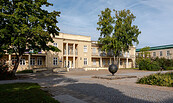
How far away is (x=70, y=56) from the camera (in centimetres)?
3738

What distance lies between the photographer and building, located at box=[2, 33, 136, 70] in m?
32.8

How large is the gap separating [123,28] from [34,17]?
27.7 meters

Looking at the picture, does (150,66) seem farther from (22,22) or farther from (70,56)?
(22,22)

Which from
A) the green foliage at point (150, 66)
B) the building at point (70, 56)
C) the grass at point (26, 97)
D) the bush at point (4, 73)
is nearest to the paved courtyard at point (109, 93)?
the grass at point (26, 97)

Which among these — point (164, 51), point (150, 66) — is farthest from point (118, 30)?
point (164, 51)

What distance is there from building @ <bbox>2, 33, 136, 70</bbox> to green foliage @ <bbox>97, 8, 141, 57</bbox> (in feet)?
11.9

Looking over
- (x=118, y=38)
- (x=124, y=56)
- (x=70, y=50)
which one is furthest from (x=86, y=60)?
(x=124, y=56)

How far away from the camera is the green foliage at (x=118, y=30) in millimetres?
39406

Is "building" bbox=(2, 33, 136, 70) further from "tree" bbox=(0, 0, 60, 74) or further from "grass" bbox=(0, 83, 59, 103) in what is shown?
"grass" bbox=(0, 83, 59, 103)

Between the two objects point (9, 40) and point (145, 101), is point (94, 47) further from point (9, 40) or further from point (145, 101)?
point (145, 101)

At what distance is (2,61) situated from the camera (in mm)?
17750

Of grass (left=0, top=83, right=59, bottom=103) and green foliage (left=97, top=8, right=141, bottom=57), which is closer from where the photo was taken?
grass (left=0, top=83, right=59, bottom=103)

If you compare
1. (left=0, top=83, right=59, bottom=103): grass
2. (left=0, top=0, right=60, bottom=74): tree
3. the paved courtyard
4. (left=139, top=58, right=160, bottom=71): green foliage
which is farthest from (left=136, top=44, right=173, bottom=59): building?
(left=0, top=83, right=59, bottom=103): grass

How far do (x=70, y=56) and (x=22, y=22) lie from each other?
21.7 m
